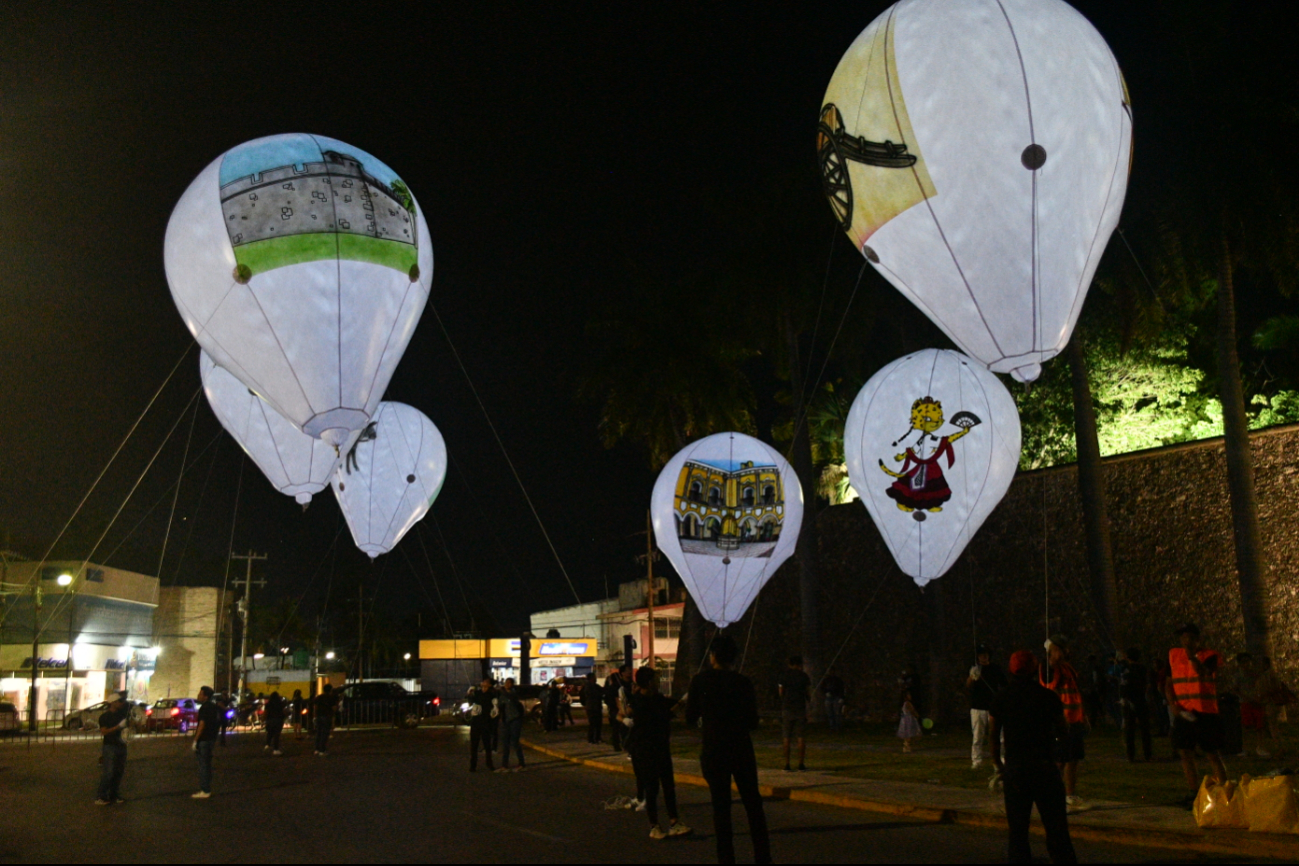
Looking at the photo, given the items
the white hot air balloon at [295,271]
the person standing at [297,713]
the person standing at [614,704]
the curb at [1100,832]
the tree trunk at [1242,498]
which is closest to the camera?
the curb at [1100,832]

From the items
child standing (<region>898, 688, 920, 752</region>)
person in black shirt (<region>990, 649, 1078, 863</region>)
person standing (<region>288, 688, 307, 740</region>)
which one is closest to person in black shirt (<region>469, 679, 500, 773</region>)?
child standing (<region>898, 688, 920, 752</region>)

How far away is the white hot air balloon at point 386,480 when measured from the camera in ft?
72.6

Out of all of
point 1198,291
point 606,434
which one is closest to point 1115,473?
point 1198,291

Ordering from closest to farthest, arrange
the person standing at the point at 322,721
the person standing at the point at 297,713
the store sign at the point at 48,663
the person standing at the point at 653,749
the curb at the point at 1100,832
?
the curb at the point at 1100,832 → the person standing at the point at 653,749 → the person standing at the point at 322,721 → the person standing at the point at 297,713 → the store sign at the point at 48,663

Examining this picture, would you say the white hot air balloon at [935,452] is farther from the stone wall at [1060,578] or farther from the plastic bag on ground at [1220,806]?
the plastic bag on ground at [1220,806]

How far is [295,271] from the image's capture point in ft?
44.5

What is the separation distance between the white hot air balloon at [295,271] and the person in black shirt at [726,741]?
25.8 feet

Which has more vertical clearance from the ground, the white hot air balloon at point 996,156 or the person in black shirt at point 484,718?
the white hot air balloon at point 996,156

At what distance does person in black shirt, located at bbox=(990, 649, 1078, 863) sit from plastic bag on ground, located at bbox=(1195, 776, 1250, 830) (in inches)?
84.4

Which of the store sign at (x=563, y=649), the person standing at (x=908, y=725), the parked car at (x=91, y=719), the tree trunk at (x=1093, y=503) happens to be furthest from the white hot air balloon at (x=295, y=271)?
the store sign at (x=563, y=649)

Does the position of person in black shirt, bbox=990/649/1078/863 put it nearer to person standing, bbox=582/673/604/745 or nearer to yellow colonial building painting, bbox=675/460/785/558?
yellow colonial building painting, bbox=675/460/785/558

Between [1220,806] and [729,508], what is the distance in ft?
40.4

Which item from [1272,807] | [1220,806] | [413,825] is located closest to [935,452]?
[1220,806]

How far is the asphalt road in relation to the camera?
28.8ft
